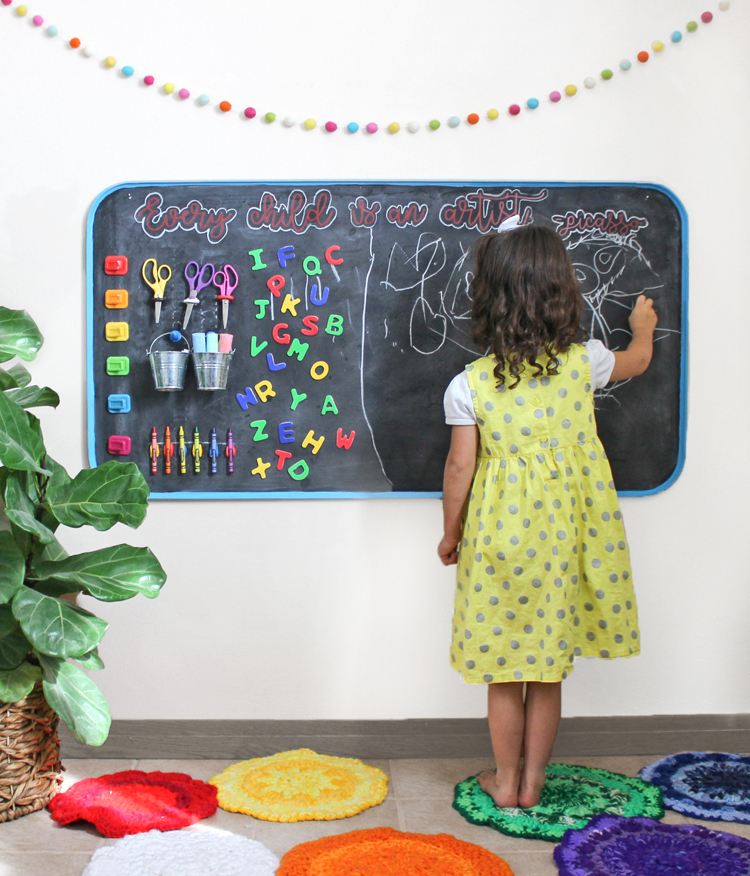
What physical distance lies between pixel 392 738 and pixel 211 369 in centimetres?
99

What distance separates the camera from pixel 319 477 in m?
1.99

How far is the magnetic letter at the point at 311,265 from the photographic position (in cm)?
197

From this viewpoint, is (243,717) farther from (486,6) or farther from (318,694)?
(486,6)

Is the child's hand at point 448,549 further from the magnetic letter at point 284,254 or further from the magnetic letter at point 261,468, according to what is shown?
the magnetic letter at point 284,254

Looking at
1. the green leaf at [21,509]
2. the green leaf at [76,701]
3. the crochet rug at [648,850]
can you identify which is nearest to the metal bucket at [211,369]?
the green leaf at [21,509]

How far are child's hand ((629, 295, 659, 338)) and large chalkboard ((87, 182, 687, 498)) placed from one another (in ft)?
0.10

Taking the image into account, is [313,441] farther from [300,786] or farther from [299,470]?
[300,786]

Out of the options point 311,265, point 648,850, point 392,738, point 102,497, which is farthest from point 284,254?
point 648,850

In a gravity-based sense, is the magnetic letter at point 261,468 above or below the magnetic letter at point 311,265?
below

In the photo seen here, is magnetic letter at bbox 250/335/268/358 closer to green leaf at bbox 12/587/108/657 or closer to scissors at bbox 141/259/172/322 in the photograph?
scissors at bbox 141/259/172/322

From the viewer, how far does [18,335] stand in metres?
1.72

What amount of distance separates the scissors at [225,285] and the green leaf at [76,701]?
844mm

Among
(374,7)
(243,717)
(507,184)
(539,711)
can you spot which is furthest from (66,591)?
(374,7)

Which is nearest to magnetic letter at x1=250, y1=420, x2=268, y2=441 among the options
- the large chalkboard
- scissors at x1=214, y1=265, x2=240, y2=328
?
the large chalkboard
